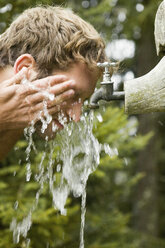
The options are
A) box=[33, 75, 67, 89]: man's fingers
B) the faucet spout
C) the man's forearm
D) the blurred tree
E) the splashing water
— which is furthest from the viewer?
the blurred tree

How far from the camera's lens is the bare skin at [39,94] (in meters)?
1.85

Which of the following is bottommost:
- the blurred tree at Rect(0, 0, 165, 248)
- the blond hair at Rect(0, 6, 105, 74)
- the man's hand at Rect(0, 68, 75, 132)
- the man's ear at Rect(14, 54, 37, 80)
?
the blurred tree at Rect(0, 0, 165, 248)

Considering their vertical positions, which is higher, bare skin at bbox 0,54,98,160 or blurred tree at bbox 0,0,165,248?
bare skin at bbox 0,54,98,160

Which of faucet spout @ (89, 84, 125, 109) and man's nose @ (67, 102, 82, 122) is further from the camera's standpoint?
man's nose @ (67, 102, 82, 122)

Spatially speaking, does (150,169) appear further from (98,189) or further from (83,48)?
(83,48)

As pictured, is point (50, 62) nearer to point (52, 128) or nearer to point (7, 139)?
point (52, 128)

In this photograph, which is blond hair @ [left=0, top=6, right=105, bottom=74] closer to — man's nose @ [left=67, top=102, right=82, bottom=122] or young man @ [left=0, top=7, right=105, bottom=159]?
young man @ [left=0, top=7, right=105, bottom=159]

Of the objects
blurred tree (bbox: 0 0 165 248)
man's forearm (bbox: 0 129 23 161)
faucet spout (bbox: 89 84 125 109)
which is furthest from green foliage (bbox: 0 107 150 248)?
faucet spout (bbox: 89 84 125 109)

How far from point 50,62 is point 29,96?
28 cm

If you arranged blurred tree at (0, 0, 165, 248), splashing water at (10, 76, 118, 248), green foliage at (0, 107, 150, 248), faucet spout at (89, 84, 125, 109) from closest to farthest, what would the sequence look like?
faucet spout at (89, 84, 125, 109)
splashing water at (10, 76, 118, 248)
green foliage at (0, 107, 150, 248)
blurred tree at (0, 0, 165, 248)

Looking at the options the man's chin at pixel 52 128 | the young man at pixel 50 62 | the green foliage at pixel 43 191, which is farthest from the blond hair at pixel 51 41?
the green foliage at pixel 43 191

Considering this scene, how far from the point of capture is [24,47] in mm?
2133

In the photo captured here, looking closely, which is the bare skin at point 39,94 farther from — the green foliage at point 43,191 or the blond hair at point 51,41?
the green foliage at point 43,191

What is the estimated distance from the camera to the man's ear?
2.00 metres
